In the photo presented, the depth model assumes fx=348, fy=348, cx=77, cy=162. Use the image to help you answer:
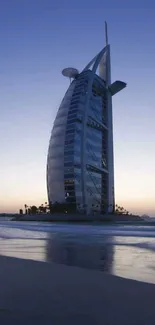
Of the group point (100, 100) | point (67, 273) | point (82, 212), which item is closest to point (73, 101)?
point (100, 100)

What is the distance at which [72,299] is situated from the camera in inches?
241

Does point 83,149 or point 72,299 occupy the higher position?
point 83,149

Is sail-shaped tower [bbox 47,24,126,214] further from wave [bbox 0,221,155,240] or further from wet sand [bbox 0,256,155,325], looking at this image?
wet sand [bbox 0,256,155,325]

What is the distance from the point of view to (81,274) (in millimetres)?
9195

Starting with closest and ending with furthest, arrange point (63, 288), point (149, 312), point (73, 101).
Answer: point (149, 312), point (63, 288), point (73, 101)

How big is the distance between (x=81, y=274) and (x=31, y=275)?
1.36m

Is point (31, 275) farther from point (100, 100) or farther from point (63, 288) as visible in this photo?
point (100, 100)

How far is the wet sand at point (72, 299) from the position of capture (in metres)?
4.99

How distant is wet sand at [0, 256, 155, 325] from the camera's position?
499cm

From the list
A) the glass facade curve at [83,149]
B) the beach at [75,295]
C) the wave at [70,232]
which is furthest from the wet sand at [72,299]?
the glass facade curve at [83,149]

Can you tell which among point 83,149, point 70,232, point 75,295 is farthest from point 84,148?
point 75,295

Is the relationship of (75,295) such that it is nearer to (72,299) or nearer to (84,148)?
(72,299)

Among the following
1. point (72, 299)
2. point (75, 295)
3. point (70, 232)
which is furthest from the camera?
point (70, 232)

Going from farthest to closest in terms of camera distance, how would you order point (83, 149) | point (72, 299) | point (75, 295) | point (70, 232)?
point (83, 149) → point (70, 232) → point (75, 295) → point (72, 299)
